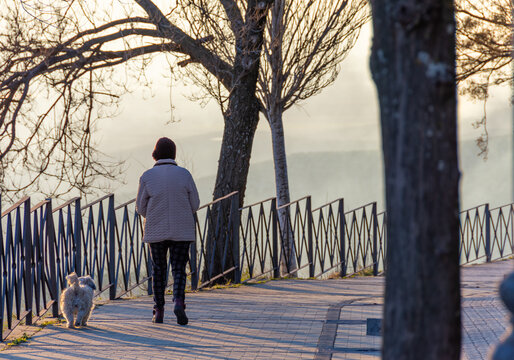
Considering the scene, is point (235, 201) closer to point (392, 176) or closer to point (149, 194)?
point (149, 194)

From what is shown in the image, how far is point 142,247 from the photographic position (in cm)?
940

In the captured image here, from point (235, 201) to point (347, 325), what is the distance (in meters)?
4.47

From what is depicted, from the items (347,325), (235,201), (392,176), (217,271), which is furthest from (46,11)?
(392,176)

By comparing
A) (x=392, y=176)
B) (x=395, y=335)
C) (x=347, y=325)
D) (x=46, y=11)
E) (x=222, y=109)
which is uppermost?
(x=46, y=11)

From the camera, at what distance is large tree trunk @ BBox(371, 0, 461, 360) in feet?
8.73

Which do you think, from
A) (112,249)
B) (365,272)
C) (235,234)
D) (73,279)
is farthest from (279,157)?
(73,279)

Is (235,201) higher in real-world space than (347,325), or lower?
higher

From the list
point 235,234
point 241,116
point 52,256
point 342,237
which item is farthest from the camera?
point 342,237

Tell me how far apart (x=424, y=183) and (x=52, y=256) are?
5.56 m

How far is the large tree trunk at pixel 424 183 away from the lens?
105 inches

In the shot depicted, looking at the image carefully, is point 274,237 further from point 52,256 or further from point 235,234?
point 52,256

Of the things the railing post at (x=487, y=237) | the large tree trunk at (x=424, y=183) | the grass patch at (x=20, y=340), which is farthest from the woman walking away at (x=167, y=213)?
the railing post at (x=487, y=237)

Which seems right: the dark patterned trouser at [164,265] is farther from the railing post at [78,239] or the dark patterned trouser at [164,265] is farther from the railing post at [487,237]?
the railing post at [487,237]

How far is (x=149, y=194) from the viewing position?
6.92 meters
